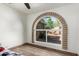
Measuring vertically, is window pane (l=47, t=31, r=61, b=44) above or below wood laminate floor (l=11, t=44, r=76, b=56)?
above

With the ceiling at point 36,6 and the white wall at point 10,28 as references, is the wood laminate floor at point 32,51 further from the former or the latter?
the ceiling at point 36,6

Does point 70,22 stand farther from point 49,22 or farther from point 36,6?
point 36,6

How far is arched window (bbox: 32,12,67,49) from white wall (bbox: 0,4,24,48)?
0.55ft

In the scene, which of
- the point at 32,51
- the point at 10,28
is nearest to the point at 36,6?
the point at 10,28

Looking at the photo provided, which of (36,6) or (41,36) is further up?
(36,6)

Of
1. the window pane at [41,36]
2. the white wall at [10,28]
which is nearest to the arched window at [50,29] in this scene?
the window pane at [41,36]

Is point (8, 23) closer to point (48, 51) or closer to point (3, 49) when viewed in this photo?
point (3, 49)

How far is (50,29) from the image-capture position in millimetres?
850

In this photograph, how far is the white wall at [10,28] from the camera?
775 mm

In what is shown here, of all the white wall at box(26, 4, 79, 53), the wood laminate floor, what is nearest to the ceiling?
the white wall at box(26, 4, 79, 53)

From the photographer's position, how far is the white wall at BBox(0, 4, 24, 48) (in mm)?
775

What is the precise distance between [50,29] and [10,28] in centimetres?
43

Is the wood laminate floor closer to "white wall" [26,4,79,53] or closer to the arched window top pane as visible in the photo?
"white wall" [26,4,79,53]

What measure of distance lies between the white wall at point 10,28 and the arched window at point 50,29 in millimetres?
169
